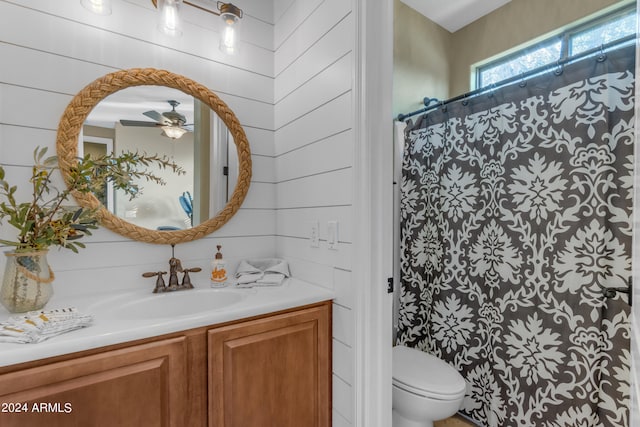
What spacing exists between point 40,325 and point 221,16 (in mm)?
1462

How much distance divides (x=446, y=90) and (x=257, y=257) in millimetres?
2079

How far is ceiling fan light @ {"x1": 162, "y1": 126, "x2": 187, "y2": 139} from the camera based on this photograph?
151cm

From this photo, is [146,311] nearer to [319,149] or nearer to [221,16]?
[319,149]

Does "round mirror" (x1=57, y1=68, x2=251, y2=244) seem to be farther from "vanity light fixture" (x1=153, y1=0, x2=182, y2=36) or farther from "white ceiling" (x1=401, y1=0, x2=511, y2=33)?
"white ceiling" (x1=401, y1=0, x2=511, y2=33)

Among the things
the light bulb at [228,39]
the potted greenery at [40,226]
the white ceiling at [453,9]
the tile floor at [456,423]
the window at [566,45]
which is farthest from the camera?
the white ceiling at [453,9]

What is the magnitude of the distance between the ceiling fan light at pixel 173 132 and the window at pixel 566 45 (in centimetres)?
190

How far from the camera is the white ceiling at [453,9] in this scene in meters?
2.32

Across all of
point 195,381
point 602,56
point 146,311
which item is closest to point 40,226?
point 146,311

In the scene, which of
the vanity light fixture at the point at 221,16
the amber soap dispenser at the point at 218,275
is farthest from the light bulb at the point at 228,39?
the amber soap dispenser at the point at 218,275

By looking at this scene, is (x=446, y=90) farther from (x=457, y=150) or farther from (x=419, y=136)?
(x=457, y=150)

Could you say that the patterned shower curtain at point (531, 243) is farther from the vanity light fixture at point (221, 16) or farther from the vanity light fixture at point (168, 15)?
the vanity light fixture at point (168, 15)

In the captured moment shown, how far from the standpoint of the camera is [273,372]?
1185 millimetres

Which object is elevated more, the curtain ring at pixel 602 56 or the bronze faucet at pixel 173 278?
the curtain ring at pixel 602 56

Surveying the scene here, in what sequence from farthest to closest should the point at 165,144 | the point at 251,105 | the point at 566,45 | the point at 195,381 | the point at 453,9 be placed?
the point at 453,9 → the point at 566,45 → the point at 251,105 → the point at 165,144 → the point at 195,381
